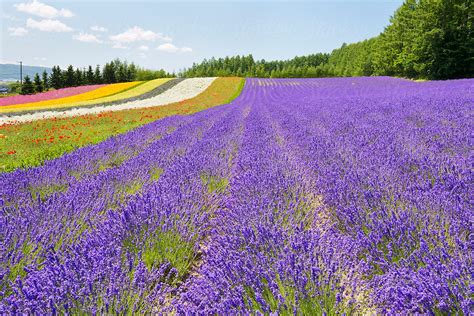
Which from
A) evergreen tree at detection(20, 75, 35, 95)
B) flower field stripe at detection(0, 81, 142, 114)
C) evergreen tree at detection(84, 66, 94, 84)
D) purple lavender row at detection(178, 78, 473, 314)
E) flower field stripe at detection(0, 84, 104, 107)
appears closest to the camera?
purple lavender row at detection(178, 78, 473, 314)

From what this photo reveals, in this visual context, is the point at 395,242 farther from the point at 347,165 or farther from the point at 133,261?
the point at 347,165

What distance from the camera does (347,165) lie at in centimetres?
354

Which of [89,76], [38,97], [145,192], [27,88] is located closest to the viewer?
[145,192]

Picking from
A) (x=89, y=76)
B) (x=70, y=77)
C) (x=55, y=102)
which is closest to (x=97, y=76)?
(x=89, y=76)

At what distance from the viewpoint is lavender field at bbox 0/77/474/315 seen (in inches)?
56.8

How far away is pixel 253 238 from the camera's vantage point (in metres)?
1.97

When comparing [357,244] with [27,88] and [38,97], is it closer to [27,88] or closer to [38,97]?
[38,97]

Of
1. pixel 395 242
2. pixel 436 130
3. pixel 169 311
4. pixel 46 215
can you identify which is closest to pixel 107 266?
pixel 169 311

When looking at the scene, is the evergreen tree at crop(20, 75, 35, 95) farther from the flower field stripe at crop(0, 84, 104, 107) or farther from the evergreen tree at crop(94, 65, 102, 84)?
the flower field stripe at crop(0, 84, 104, 107)

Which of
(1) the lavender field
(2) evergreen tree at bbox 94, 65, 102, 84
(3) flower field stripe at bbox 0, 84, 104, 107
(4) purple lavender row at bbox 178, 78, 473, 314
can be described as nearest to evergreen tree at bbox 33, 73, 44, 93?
(2) evergreen tree at bbox 94, 65, 102, 84

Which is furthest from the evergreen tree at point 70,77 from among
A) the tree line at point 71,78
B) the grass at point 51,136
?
the grass at point 51,136

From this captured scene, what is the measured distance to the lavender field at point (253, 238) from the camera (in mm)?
1442

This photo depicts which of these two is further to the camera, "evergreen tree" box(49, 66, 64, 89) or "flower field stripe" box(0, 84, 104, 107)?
"evergreen tree" box(49, 66, 64, 89)

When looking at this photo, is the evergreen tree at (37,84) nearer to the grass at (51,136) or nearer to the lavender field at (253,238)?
the grass at (51,136)
